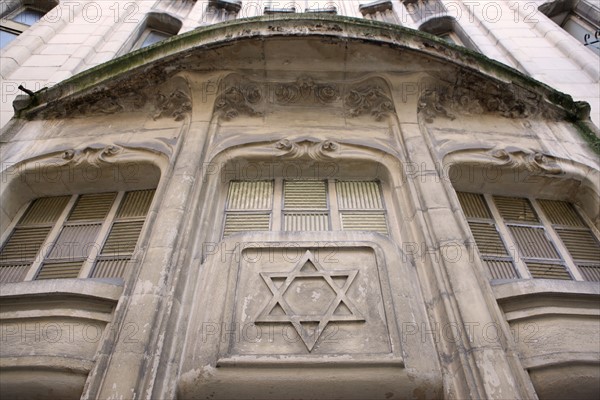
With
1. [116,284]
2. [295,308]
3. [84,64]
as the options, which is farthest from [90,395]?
[84,64]

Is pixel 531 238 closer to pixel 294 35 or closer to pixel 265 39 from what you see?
pixel 294 35

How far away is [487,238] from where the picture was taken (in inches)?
198

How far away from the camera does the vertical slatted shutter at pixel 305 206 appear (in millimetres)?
4900

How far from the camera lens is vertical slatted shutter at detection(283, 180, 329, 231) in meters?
4.90

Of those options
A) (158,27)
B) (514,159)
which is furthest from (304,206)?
(158,27)

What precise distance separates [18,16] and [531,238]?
11.3m

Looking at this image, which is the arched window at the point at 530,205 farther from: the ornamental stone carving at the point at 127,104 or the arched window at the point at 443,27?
the arched window at the point at 443,27

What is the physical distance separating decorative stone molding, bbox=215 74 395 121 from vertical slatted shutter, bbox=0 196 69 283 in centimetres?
268

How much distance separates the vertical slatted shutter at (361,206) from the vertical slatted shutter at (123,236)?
248 centimetres

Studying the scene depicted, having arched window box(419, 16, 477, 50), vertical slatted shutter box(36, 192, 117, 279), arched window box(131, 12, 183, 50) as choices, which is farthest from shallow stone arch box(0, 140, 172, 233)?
arched window box(419, 16, 477, 50)

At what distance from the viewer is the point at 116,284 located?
13.3 ft

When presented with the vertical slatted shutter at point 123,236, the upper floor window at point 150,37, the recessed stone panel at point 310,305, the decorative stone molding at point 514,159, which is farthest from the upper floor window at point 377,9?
the recessed stone panel at point 310,305

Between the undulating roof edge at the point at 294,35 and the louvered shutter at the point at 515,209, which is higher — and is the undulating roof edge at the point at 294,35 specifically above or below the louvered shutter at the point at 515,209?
above

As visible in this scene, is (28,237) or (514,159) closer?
(28,237)
